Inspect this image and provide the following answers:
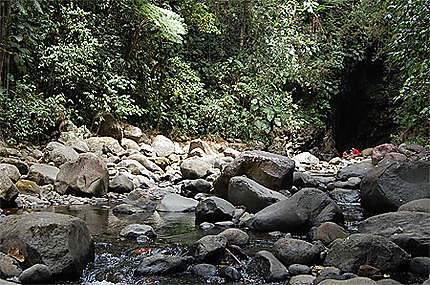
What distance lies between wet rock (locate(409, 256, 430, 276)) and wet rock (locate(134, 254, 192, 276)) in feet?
5.43

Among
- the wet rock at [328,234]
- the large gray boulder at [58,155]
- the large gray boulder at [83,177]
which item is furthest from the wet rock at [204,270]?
the large gray boulder at [58,155]

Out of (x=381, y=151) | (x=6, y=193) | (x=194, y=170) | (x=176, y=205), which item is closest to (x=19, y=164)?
(x=6, y=193)

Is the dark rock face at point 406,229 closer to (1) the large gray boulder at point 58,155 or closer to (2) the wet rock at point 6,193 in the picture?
(2) the wet rock at point 6,193

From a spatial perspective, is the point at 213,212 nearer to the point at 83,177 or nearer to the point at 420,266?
the point at 420,266

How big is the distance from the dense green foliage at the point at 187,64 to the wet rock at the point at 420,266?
5.00 m

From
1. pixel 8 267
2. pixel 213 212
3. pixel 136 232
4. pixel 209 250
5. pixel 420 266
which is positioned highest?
pixel 420 266

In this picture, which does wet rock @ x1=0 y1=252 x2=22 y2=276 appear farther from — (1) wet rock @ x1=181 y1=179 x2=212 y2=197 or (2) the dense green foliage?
(2) the dense green foliage

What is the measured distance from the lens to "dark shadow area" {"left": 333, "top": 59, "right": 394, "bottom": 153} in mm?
13633

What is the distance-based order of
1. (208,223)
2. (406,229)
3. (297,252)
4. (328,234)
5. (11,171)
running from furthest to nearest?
(11,171) → (208,223) → (328,234) → (406,229) → (297,252)

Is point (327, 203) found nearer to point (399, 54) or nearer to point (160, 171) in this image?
point (399, 54)

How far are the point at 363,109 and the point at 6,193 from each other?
1313 cm

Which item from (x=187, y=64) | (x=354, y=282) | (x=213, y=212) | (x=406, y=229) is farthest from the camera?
(x=187, y=64)

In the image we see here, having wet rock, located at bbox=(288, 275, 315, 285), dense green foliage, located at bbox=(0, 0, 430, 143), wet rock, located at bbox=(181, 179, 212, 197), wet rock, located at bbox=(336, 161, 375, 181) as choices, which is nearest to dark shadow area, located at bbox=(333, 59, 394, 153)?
dense green foliage, located at bbox=(0, 0, 430, 143)

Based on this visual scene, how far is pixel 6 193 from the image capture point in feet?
15.1
